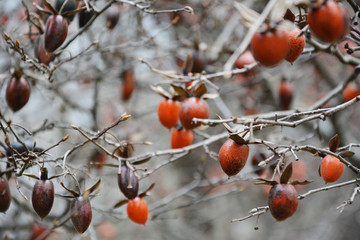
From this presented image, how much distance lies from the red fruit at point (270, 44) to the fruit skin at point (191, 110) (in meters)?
0.63

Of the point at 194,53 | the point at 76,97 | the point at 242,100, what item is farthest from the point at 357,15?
the point at 76,97

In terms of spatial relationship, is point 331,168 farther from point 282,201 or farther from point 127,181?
point 127,181

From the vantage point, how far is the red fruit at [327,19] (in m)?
1.23

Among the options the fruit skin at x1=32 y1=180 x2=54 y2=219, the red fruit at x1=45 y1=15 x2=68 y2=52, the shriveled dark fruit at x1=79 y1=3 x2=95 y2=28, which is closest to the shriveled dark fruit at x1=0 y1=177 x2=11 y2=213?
the fruit skin at x1=32 y1=180 x2=54 y2=219

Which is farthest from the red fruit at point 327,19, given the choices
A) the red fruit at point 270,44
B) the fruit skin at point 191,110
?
the fruit skin at point 191,110

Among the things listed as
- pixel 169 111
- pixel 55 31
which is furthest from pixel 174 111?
pixel 55 31

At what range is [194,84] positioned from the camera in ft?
6.71

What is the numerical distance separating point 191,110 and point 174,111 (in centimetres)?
→ 19

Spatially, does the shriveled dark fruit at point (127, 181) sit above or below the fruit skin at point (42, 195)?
below

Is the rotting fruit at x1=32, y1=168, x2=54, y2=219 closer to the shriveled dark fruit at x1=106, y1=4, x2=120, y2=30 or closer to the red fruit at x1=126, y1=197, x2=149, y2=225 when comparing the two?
the red fruit at x1=126, y1=197, x2=149, y2=225

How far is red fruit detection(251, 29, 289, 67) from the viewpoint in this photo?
135 centimetres

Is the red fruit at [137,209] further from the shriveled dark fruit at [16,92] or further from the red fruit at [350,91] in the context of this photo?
Answer: the red fruit at [350,91]

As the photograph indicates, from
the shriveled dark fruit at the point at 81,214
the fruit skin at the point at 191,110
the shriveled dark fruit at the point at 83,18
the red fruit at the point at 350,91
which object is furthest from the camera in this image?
the red fruit at the point at 350,91

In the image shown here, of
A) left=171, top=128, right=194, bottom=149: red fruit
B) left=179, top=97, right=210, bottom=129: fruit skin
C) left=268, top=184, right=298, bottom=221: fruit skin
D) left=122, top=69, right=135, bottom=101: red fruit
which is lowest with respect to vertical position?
left=122, top=69, right=135, bottom=101: red fruit
